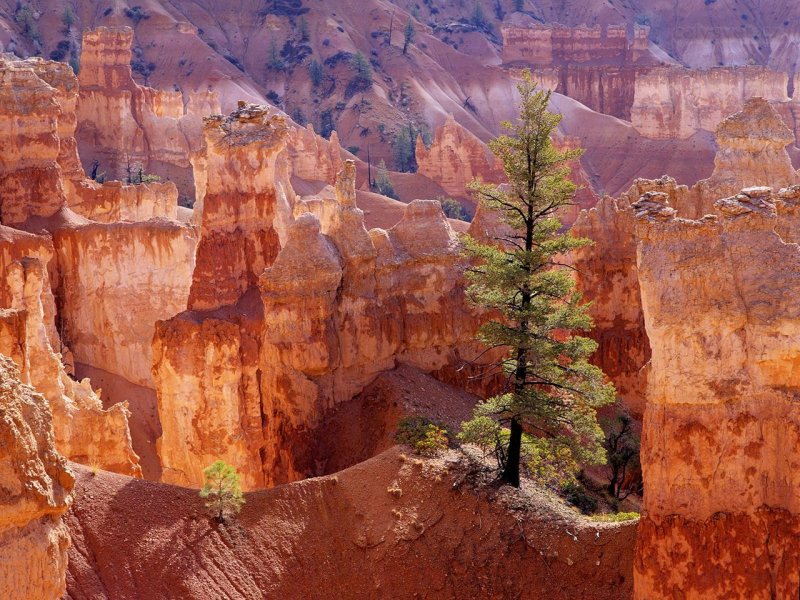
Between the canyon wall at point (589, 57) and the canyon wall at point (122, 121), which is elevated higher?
the canyon wall at point (589, 57)

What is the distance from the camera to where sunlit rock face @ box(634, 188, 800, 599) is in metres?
21.4

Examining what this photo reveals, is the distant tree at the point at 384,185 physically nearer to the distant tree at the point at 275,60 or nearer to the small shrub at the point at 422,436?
the distant tree at the point at 275,60

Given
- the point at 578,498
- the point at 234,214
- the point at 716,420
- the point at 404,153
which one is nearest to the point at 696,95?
the point at 404,153

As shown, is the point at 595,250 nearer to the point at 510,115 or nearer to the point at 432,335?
the point at 432,335

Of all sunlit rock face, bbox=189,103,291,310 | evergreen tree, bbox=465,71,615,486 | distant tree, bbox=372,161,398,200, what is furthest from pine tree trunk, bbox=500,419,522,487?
distant tree, bbox=372,161,398,200

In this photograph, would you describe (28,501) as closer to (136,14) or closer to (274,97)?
(274,97)

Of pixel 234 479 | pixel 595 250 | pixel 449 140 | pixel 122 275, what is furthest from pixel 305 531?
pixel 449 140

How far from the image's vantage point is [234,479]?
2536 centimetres

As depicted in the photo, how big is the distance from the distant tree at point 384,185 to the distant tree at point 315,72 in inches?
875

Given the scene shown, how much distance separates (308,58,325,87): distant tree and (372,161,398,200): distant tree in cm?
2223

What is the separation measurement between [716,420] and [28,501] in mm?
10692

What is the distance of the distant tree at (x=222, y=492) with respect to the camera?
2514cm

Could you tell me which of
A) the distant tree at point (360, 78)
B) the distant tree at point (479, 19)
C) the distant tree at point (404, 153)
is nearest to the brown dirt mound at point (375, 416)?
the distant tree at point (404, 153)

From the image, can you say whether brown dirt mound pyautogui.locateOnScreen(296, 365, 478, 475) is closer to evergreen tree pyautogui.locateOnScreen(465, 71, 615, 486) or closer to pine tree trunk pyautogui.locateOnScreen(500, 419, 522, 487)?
pine tree trunk pyautogui.locateOnScreen(500, 419, 522, 487)
